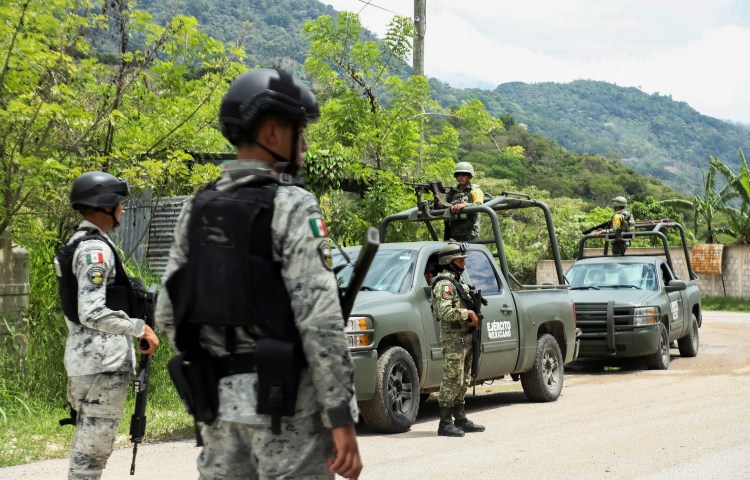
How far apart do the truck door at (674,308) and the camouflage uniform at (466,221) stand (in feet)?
16.9

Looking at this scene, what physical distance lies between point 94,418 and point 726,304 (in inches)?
1262

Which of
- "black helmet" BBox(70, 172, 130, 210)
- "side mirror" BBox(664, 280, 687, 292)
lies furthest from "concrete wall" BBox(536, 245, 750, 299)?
"black helmet" BBox(70, 172, 130, 210)

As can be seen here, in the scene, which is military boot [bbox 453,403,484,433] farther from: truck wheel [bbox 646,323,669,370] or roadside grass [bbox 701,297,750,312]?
roadside grass [bbox 701,297,750,312]

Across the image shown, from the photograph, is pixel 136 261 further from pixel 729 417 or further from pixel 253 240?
pixel 253 240

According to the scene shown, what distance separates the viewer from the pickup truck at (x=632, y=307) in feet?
47.1

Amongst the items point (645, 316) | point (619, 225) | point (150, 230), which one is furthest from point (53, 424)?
point (619, 225)

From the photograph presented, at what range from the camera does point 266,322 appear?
10.1 feet

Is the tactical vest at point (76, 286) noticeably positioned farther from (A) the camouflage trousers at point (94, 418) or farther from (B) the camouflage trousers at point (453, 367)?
(B) the camouflage trousers at point (453, 367)

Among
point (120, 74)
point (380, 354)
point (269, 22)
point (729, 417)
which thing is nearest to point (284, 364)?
point (380, 354)

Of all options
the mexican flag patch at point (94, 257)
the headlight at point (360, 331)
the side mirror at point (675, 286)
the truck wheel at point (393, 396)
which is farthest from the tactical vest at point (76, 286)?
the side mirror at point (675, 286)

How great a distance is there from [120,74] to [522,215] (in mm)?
46220

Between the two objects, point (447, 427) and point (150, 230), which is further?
point (150, 230)

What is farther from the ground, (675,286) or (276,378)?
(675,286)

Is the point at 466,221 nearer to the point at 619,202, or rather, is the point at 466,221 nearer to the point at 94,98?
the point at 94,98
